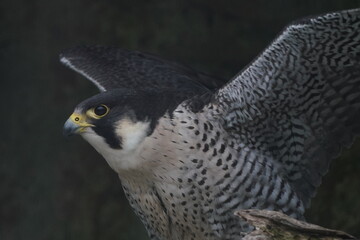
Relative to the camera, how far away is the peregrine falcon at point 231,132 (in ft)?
16.3

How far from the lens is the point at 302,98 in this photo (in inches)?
202

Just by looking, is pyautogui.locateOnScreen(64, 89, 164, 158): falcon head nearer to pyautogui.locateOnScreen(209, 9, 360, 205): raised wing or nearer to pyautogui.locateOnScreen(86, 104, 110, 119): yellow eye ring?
pyautogui.locateOnScreen(86, 104, 110, 119): yellow eye ring

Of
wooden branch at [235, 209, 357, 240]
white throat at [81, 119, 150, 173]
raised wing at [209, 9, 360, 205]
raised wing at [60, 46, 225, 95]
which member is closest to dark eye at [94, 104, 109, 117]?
white throat at [81, 119, 150, 173]

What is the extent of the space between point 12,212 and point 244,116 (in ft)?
11.0

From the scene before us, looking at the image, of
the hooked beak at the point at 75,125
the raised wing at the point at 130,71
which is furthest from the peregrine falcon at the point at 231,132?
the raised wing at the point at 130,71

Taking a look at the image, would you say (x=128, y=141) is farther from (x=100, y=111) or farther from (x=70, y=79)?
(x=70, y=79)

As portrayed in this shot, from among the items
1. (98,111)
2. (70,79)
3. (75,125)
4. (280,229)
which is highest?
(280,229)

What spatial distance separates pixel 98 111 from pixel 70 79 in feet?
8.69

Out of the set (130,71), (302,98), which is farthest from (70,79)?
(302,98)

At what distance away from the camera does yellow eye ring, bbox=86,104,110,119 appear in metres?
5.02

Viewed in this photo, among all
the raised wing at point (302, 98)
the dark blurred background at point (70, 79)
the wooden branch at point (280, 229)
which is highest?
the raised wing at point (302, 98)

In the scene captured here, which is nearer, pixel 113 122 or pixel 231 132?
pixel 113 122

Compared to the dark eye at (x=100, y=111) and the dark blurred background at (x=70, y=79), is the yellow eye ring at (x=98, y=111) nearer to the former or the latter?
the dark eye at (x=100, y=111)

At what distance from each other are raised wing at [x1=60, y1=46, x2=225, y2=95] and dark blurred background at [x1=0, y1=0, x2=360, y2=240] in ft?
3.26
